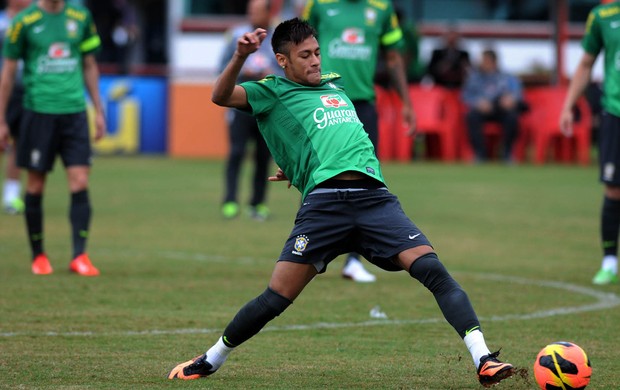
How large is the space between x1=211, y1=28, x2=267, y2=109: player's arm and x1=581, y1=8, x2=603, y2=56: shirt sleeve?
433 centimetres

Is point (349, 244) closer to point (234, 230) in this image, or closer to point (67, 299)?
point (67, 299)

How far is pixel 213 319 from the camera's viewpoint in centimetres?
796

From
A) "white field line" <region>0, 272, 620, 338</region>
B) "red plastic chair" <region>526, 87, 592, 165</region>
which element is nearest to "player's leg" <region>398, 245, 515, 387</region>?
"white field line" <region>0, 272, 620, 338</region>

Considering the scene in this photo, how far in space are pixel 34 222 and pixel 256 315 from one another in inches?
174

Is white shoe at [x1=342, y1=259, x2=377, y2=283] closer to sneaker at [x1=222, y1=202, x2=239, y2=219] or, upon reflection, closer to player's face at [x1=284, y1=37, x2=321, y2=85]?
player's face at [x1=284, y1=37, x2=321, y2=85]

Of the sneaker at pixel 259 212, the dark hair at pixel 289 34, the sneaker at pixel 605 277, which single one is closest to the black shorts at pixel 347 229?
the dark hair at pixel 289 34

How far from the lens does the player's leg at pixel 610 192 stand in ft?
31.1

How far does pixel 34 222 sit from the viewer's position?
9992 mm

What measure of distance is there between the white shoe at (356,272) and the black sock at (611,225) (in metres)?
1.88

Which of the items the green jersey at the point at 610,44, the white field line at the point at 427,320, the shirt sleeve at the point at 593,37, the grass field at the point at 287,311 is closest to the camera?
A: the grass field at the point at 287,311

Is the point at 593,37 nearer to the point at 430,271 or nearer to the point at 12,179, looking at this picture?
the point at 430,271

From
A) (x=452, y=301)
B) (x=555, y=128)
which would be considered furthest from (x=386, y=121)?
(x=452, y=301)

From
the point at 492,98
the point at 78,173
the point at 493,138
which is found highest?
the point at 78,173

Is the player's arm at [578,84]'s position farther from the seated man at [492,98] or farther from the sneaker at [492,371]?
the seated man at [492,98]
